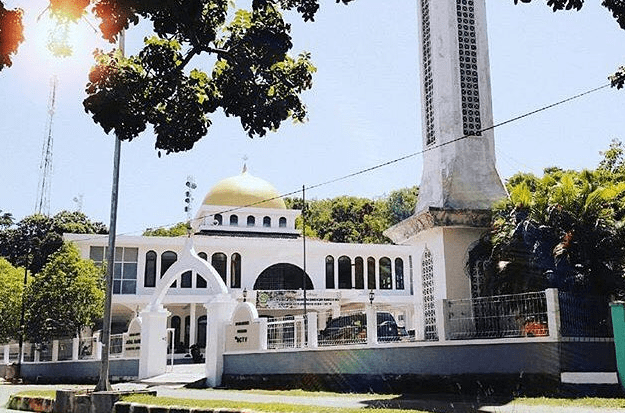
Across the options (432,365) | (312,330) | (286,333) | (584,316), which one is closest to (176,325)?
(286,333)

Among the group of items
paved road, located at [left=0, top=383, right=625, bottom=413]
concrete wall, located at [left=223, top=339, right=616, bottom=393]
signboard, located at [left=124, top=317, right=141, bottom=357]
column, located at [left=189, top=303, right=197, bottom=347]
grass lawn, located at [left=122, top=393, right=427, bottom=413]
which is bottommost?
paved road, located at [left=0, top=383, right=625, bottom=413]

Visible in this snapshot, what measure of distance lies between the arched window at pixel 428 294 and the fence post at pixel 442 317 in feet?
5.04

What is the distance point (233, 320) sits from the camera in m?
19.4

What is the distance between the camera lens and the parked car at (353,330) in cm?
1570

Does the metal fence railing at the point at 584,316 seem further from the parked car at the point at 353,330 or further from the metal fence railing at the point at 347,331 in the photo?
the metal fence railing at the point at 347,331

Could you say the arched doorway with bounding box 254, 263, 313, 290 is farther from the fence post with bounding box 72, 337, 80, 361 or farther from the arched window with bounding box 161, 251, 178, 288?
the fence post with bounding box 72, 337, 80, 361

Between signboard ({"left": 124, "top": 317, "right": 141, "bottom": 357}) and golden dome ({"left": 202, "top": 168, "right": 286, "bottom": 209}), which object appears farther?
golden dome ({"left": 202, "top": 168, "right": 286, "bottom": 209})

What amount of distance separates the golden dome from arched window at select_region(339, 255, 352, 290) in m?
5.82

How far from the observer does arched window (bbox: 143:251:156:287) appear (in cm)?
3556

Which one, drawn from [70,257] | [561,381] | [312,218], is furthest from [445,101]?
[312,218]

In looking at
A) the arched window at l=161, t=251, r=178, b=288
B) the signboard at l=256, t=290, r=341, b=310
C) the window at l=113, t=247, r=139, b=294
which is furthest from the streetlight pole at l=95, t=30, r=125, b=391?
the arched window at l=161, t=251, r=178, b=288

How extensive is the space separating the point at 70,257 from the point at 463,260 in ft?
60.3

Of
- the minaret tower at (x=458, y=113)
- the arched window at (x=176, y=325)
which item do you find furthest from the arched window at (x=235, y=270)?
the minaret tower at (x=458, y=113)

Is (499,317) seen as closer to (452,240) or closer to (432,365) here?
(432,365)
